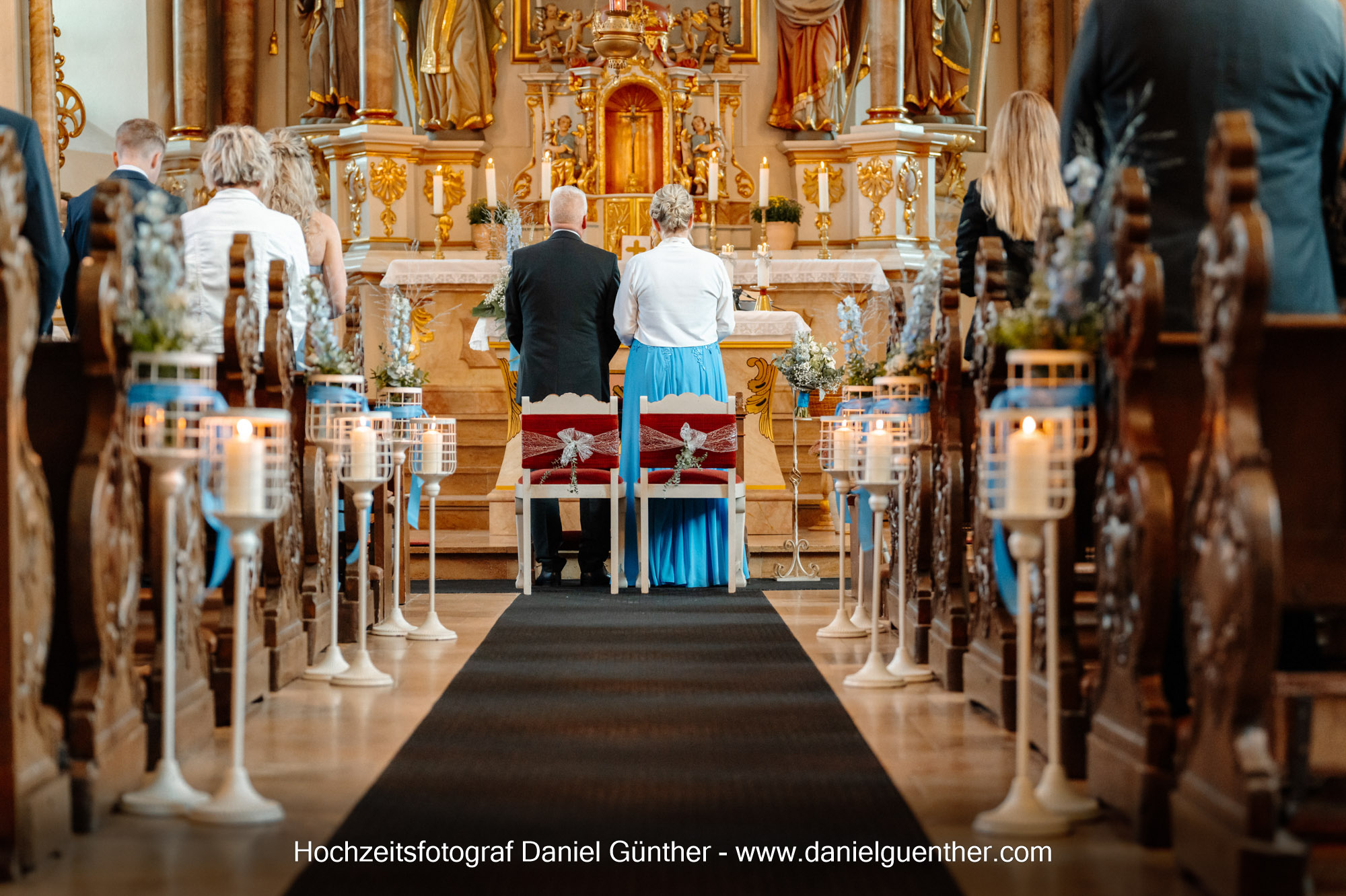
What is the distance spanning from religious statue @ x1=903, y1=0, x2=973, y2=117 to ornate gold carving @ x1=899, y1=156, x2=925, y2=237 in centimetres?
62

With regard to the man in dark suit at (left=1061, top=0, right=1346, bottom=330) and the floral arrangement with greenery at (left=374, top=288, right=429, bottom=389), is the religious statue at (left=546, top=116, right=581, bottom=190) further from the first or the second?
the man in dark suit at (left=1061, top=0, right=1346, bottom=330)

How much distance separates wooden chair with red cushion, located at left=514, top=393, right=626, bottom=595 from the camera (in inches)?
281

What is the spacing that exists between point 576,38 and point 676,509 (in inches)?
210

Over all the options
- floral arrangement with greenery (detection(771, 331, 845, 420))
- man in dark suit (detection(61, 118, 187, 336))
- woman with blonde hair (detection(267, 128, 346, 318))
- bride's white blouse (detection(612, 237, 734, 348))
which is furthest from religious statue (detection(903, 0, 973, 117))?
man in dark suit (detection(61, 118, 187, 336))

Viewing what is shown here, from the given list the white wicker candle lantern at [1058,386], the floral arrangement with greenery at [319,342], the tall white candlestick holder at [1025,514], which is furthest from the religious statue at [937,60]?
the tall white candlestick holder at [1025,514]

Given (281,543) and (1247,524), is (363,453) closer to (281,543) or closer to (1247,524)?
(281,543)

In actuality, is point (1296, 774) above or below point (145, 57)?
below

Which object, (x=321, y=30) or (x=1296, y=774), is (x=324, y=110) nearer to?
(x=321, y=30)

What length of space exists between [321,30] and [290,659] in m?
8.17

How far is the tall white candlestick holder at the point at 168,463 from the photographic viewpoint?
3.34m

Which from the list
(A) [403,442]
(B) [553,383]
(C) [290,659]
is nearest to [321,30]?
(B) [553,383]

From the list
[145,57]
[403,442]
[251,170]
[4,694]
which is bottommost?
[4,694]

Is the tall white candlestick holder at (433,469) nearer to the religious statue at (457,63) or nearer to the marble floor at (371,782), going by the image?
the marble floor at (371,782)

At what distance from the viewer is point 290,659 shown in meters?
5.01
